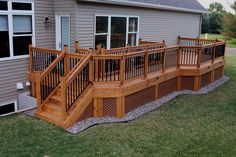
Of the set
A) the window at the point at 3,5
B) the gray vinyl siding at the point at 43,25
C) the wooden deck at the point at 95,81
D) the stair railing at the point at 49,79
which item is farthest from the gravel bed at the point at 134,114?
the window at the point at 3,5

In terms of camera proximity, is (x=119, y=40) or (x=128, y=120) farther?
(x=119, y=40)

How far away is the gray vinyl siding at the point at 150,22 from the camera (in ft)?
29.5

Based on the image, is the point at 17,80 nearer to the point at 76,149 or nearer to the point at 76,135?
the point at 76,135

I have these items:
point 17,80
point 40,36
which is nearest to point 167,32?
point 40,36

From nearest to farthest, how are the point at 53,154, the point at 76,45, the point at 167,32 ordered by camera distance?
the point at 53,154 → the point at 76,45 → the point at 167,32

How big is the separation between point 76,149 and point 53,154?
0.45m

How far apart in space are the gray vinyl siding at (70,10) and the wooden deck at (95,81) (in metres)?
0.88

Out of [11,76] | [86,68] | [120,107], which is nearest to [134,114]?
[120,107]

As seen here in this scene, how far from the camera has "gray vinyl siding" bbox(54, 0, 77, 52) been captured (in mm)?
8625

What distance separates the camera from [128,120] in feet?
22.9

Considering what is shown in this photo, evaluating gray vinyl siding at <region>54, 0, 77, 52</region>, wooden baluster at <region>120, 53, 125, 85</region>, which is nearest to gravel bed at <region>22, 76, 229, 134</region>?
wooden baluster at <region>120, 53, 125, 85</region>

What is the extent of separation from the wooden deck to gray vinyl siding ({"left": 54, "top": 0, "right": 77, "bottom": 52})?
878 millimetres

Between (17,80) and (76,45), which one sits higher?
(76,45)

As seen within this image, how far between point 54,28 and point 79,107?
12.4 feet
